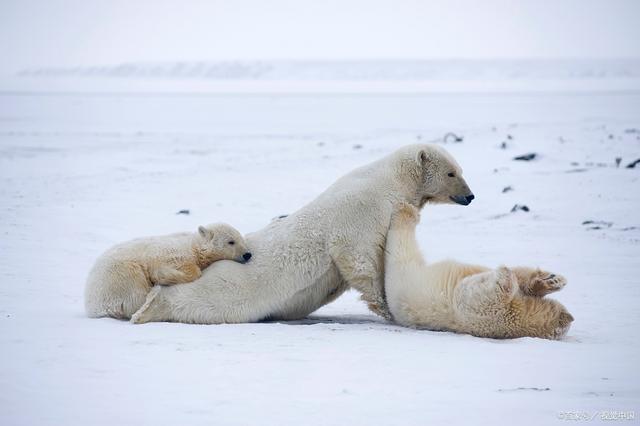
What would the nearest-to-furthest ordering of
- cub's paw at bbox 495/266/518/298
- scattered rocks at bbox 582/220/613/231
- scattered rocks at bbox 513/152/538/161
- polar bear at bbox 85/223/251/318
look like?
1. cub's paw at bbox 495/266/518/298
2. polar bear at bbox 85/223/251/318
3. scattered rocks at bbox 582/220/613/231
4. scattered rocks at bbox 513/152/538/161

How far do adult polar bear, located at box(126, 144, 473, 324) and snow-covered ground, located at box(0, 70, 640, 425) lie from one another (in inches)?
12.3

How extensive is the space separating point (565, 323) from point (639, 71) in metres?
117

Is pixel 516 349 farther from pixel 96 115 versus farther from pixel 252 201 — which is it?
pixel 96 115

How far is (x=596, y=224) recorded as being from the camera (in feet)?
43.2

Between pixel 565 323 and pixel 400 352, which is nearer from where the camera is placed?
pixel 400 352

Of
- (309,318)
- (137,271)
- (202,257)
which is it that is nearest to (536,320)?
(309,318)

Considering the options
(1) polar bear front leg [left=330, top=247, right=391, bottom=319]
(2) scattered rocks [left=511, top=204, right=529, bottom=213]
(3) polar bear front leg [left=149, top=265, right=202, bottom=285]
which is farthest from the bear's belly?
(2) scattered rocks [left=511, top=204, right=529, bottom=213]

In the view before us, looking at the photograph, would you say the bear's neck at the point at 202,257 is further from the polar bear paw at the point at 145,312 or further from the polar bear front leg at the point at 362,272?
the polar bear front leg at the point at 362,272

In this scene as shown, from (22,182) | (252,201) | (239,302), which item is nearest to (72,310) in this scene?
(239,302)

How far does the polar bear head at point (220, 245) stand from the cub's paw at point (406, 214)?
1395 mm

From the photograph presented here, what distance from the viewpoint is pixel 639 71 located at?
113188 mm

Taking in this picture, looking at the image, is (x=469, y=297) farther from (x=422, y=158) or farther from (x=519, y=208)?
(x=519, y=208)

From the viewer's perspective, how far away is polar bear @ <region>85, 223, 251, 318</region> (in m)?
6.96

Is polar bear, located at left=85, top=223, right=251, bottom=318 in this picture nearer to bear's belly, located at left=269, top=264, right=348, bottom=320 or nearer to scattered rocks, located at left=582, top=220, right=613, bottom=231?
bear's belly, located at left=269, top=264, right=348, bottom=320
